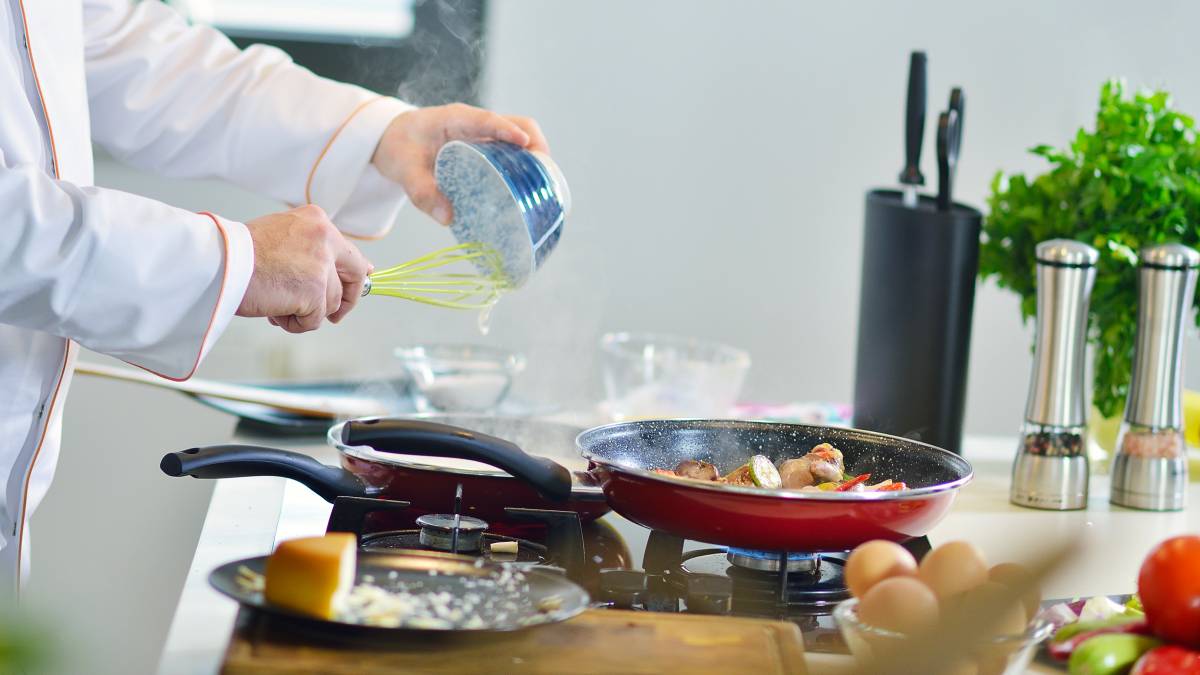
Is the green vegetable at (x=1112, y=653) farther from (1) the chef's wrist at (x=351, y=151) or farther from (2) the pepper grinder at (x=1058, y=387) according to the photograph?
(1) the chef's wrist at (x=351, y=151)

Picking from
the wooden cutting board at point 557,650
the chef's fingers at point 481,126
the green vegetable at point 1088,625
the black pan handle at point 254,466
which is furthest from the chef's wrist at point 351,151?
the green vegetable at point 1088,625

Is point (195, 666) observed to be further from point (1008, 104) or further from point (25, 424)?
point (1008, 104)

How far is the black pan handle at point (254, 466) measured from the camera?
737 mm

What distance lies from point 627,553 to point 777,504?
0.17 metres

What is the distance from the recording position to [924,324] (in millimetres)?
1230

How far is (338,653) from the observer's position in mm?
574

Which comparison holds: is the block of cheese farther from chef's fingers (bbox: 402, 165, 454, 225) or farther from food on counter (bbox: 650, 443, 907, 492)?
chef's fingers (bbox: 402, 165, 454, 225)

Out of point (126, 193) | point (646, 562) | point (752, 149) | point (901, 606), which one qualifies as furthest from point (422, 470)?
point (752, 149)

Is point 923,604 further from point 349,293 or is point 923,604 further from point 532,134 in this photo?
point 532,134

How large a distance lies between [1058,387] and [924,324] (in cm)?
17

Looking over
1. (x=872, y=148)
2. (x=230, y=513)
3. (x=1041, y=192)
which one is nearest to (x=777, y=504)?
(x=230, y=513)

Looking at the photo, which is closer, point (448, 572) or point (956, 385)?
point (448, 572)

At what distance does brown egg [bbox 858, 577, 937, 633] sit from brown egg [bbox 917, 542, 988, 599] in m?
0.01

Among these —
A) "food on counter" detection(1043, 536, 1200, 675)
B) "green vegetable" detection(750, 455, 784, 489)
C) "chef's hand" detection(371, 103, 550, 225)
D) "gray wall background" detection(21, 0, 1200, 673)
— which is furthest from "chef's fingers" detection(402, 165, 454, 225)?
"gray wall background" detection(21, 0, 1200, 673)
